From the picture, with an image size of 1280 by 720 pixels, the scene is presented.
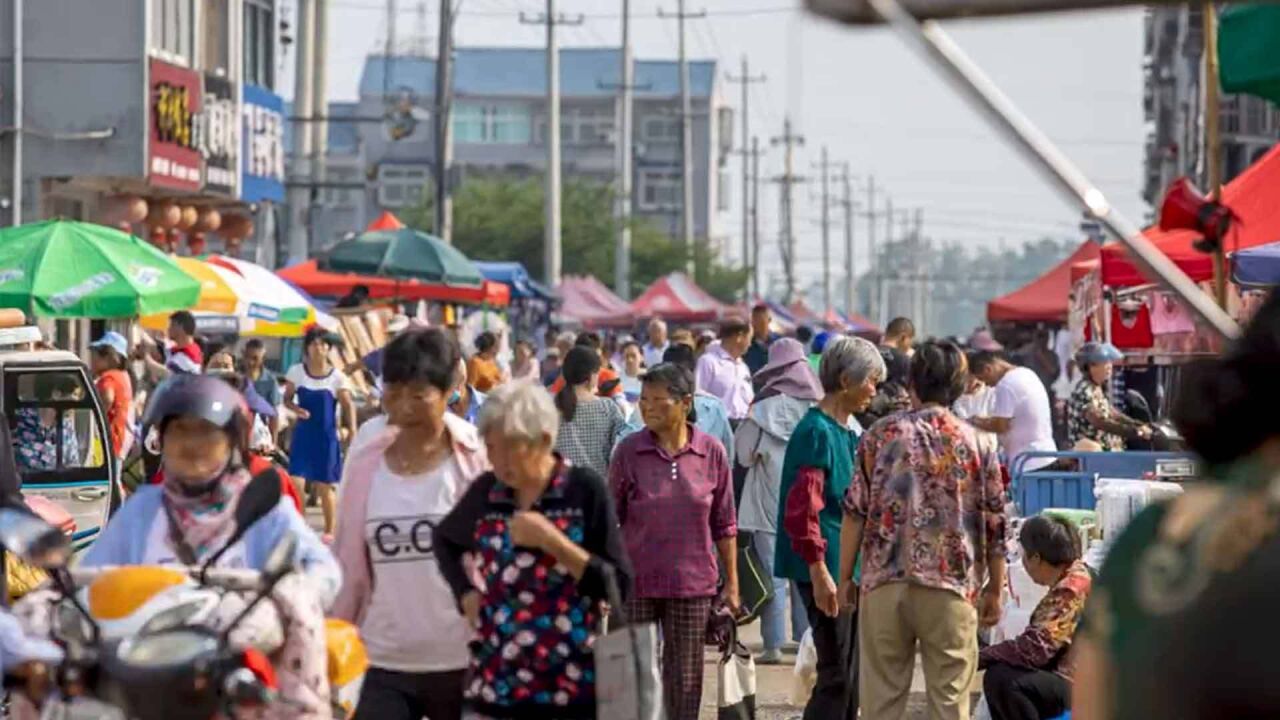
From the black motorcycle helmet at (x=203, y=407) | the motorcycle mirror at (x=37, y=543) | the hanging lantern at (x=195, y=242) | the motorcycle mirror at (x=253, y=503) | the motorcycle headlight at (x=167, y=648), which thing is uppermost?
the hanging lantern at (x=195, y=242)

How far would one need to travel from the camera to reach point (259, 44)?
40438 millimetres

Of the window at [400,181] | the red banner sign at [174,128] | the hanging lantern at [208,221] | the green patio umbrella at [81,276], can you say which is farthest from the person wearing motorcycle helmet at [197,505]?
the window at [400,181]

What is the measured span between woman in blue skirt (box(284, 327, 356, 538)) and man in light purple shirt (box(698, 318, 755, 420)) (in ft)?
12.2

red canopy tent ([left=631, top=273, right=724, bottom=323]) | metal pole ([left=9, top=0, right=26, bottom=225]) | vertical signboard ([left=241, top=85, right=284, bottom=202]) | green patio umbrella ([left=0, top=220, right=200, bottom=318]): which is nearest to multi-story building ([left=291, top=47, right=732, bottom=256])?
red canopy tent ([left=631, top=273, right=724, bottom=323])

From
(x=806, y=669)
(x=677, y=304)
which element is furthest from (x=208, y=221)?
(x=677, y=304)

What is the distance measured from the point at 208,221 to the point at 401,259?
273 cm

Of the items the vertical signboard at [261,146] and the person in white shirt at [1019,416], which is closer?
the person in white shirt at [1019,416]

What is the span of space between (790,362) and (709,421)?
503 mm

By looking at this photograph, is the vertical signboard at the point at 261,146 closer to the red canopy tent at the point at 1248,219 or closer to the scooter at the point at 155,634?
the red canopy tent at the point at 1248,219

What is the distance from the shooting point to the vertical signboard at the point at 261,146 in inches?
1364

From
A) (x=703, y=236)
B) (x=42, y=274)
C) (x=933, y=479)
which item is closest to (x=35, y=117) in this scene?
(x=42, y=274)

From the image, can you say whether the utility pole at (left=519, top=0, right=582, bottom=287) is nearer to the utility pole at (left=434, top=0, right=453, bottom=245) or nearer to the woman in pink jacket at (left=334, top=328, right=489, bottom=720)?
the utility pole at (left=434, top=0, right=453, bottom=245)

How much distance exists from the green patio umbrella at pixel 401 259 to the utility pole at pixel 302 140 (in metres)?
10.0

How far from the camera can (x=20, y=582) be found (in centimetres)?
1110
